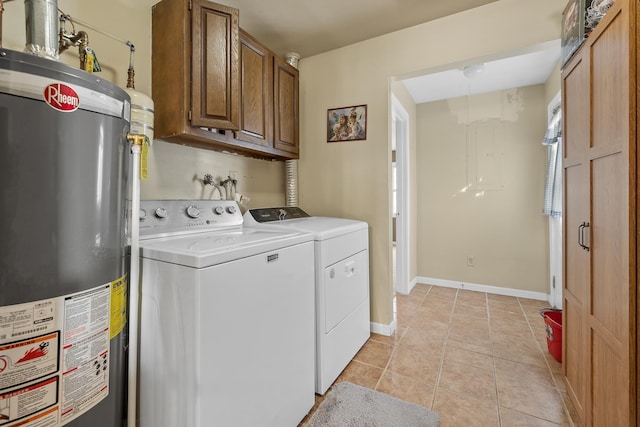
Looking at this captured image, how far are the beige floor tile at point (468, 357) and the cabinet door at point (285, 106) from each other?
2.05 meters

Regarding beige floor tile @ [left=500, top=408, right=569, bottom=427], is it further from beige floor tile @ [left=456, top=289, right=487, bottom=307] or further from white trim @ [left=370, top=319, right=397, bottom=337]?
beige floor tile @ [left=456, top=289, right=487, bottom=307]

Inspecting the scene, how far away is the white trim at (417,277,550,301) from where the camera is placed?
3.12m

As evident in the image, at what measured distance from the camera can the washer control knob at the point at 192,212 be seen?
1.65 meters

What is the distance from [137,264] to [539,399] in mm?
2201

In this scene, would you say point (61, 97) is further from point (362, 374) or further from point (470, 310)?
point (470, 310)

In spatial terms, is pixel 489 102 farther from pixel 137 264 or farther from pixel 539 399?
pixel 137 264

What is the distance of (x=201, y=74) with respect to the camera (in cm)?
156

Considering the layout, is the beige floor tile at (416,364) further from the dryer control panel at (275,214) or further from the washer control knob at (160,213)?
the washer control knob at (160,213)

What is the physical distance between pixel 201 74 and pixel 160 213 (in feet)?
2.68

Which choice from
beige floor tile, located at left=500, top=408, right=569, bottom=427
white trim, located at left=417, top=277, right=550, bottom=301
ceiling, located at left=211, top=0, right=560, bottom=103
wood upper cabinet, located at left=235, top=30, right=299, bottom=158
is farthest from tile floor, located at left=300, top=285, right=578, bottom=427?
ceiling, located at left=211, top=0, right=560, bottom=103

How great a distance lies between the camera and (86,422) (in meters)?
0.87

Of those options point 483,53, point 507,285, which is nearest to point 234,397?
point 483,53

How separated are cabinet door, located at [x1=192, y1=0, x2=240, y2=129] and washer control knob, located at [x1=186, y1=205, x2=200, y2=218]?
488mm

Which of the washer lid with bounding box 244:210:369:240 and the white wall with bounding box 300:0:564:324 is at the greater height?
the white wall with bounding box 300:0:564:324
